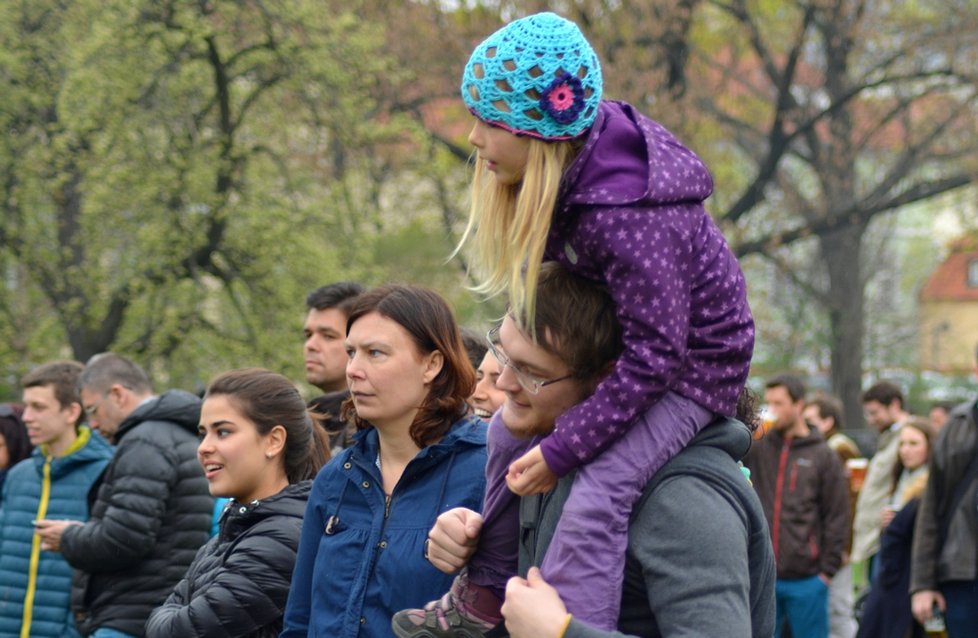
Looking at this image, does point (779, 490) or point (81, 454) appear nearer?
point (81, 454)

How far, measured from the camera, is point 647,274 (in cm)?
242

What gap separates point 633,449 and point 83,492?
4718 millimetres

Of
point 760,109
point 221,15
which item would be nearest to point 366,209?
point 221,15

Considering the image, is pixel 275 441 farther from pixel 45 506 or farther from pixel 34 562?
pixel 34 562

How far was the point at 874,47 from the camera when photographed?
21.0 metres

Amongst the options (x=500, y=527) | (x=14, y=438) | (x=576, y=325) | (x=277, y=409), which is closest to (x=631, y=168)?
(x=576, y=325)

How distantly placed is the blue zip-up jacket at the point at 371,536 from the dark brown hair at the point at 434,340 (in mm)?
100

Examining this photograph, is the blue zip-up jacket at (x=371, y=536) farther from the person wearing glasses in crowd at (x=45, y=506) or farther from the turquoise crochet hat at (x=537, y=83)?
the person wearing glasses in crowd at (x=45, y=506)

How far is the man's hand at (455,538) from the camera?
283cm

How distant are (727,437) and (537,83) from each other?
80 centimetres

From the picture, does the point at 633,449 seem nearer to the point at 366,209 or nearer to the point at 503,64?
the point at 503,64

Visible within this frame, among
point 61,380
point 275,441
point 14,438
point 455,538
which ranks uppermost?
point 455,538

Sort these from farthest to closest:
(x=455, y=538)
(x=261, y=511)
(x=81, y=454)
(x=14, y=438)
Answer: (x=14, y=438) < (x=81, y=454) < (x=261, y=511) < (x=455, y=538)

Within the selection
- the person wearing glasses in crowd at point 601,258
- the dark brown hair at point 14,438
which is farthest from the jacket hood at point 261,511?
the dark brown hair at point 14,438
